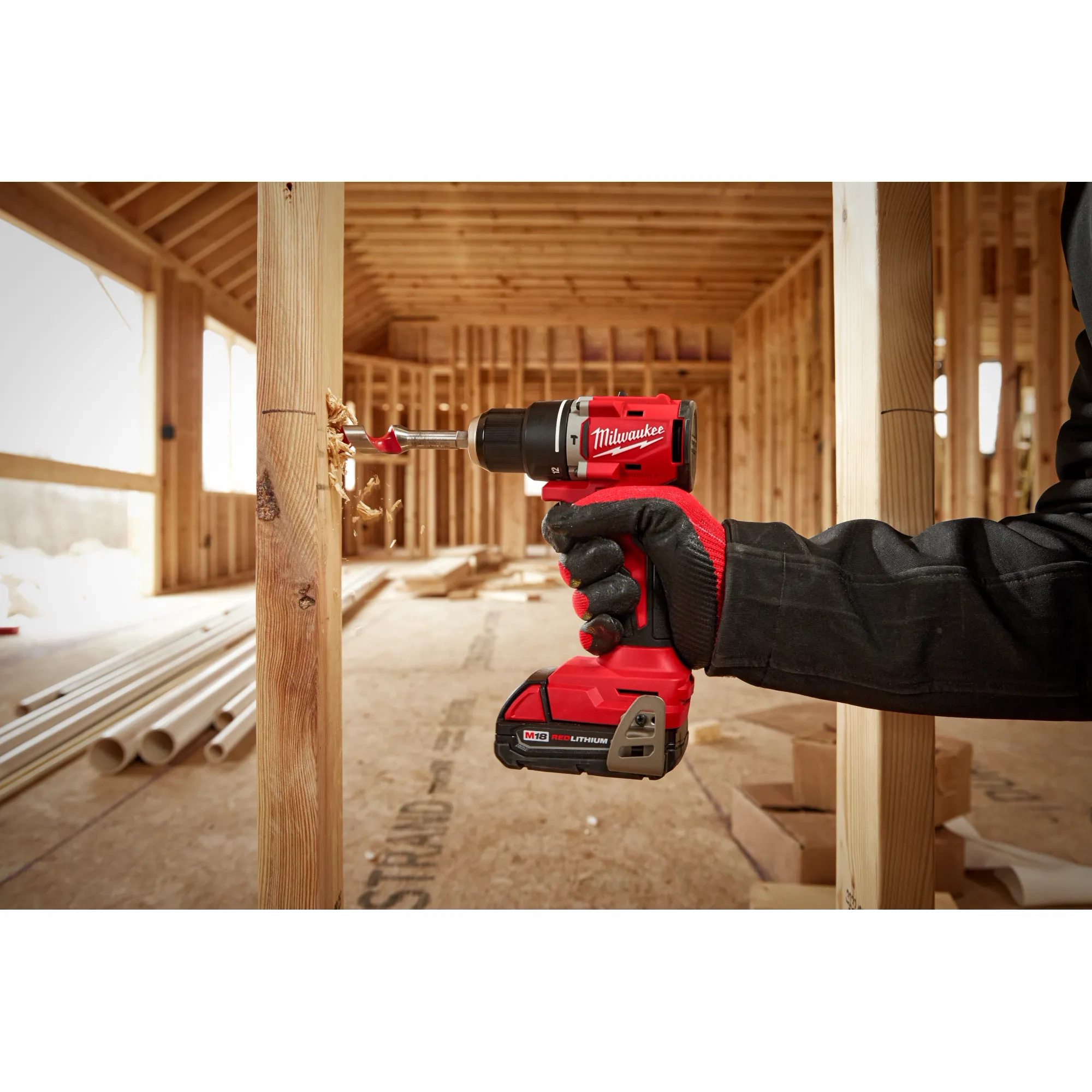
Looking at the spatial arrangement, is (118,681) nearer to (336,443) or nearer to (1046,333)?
(336,443)

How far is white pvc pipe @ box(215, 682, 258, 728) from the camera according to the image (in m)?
2.17

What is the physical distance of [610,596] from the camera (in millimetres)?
727

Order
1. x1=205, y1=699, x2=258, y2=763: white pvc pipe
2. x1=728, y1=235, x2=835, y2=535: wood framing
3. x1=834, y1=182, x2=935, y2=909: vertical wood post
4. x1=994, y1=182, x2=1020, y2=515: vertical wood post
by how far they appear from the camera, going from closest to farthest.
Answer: x1=834, y1=182, x2=935, y2=909: vertical wood post
x1=205, y1=699, x2=258, y2=763: white pvc pipe
x1=994, y1=182, x2=1020, y2=515: vertical wood post
x1=728, y1=235, x2=835, y2=535: wood framing

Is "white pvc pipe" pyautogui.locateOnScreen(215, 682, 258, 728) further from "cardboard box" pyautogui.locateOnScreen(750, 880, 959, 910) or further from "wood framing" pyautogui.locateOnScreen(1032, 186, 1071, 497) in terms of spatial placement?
"wood framing" pyautogui.locateOnScreen(1032, 186, 1071, 497)

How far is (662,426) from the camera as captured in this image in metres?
0.75

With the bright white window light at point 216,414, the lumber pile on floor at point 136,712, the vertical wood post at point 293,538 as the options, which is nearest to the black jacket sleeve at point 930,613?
the vertical wood post at point 293,538

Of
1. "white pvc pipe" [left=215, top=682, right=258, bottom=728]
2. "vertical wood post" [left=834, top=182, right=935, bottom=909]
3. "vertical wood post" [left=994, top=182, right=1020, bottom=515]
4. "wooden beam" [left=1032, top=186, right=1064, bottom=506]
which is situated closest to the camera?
"vertical wood post" [left=834, top=182, right=935, bottom=909]

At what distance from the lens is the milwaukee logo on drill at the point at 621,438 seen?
75 cm

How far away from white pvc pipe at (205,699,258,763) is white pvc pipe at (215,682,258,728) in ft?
0.08

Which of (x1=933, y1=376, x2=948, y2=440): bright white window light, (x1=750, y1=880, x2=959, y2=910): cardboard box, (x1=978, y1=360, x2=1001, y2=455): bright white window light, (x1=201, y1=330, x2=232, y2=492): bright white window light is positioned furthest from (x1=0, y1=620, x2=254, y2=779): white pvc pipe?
(x1=978, y1=360, x2=1001, y2=455): bright white window light

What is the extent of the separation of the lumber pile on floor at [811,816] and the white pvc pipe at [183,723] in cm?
174

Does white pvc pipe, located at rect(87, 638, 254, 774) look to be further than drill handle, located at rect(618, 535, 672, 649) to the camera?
Yes

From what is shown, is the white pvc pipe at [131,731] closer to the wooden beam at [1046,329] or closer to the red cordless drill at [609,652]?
the red cordless drill at [609,652]

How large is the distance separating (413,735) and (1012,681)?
193 centimetres
